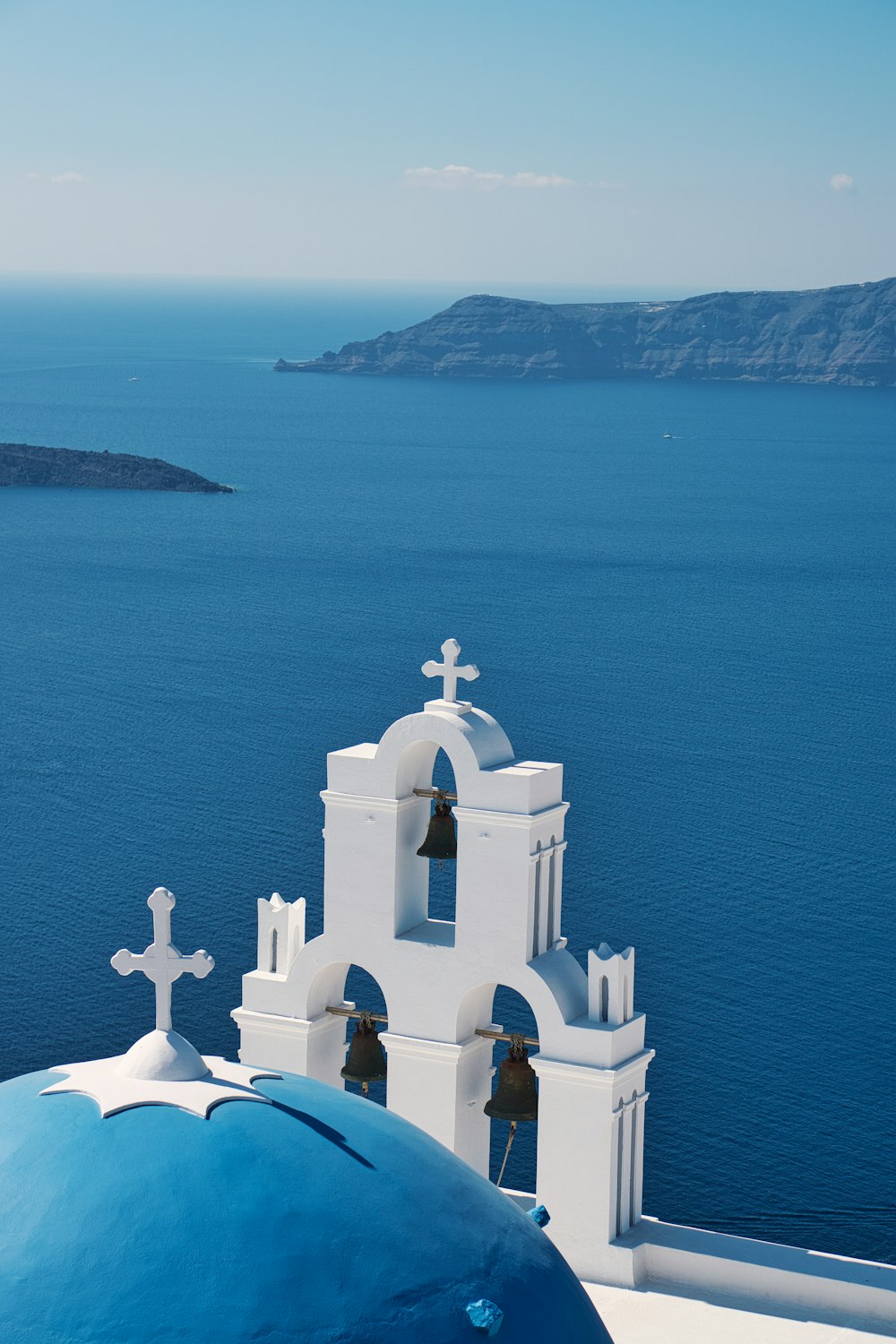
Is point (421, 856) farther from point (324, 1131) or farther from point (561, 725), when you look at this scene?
point (561, 725)

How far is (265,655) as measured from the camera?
186 ft

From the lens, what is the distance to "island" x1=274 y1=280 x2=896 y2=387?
17475 cm

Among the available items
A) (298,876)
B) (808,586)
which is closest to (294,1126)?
(298,876)

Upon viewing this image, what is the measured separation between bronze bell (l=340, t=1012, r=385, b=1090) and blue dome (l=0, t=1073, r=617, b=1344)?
3.41 meters

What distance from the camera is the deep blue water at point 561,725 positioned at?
27.8 m

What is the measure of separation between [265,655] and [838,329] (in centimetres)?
13313

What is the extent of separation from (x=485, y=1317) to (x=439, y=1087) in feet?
11.9

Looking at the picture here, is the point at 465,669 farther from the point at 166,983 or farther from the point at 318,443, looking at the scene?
the point at 318,443

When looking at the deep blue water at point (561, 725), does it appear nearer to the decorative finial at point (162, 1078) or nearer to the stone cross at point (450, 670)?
the stone cross at point (450, 670)

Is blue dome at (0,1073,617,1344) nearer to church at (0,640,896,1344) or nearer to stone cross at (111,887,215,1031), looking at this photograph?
church at (0,640,896,1344)

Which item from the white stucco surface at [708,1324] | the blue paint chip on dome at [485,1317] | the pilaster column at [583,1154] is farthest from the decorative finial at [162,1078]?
the white stucco surface at [708,1324]

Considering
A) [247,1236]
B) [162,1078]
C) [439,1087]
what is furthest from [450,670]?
[247,1236]

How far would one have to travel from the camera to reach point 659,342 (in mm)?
180000

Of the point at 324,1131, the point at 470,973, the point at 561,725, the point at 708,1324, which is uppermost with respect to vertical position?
the point at 324,1131
